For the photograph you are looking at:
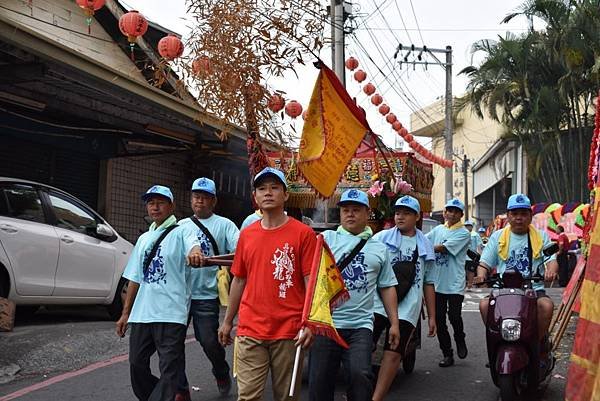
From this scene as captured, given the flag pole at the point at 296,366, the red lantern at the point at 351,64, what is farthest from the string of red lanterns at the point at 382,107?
the flag pole at the point at 296,366

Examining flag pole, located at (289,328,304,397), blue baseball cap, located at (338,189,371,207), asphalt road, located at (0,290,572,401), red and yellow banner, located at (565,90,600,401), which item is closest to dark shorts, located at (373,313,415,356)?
asphalt road, located at (0,290,572,401)

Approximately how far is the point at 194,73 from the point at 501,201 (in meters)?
34.7

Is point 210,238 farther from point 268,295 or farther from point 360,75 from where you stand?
point 360,75

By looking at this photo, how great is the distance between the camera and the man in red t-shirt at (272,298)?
422cm

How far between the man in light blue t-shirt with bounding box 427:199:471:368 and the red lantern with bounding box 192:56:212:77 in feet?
10.2

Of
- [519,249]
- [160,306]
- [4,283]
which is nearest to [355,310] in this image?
[160,306]

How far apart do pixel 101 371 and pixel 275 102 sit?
3.11 m

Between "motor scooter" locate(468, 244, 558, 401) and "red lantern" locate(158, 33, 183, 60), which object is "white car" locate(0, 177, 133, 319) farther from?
"motor scooter" locate(468, 244, 558, 401)

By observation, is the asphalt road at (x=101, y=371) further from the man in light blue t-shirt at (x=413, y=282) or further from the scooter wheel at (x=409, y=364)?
the man in light blue t-shirt at (x=413, y=282)

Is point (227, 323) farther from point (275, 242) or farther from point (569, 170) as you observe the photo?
point (569, 170)

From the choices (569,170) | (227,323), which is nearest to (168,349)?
(227,323)

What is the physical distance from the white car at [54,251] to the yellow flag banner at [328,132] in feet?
11.7

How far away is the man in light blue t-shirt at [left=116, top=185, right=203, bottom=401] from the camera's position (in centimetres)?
494

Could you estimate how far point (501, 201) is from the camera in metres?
38.9
